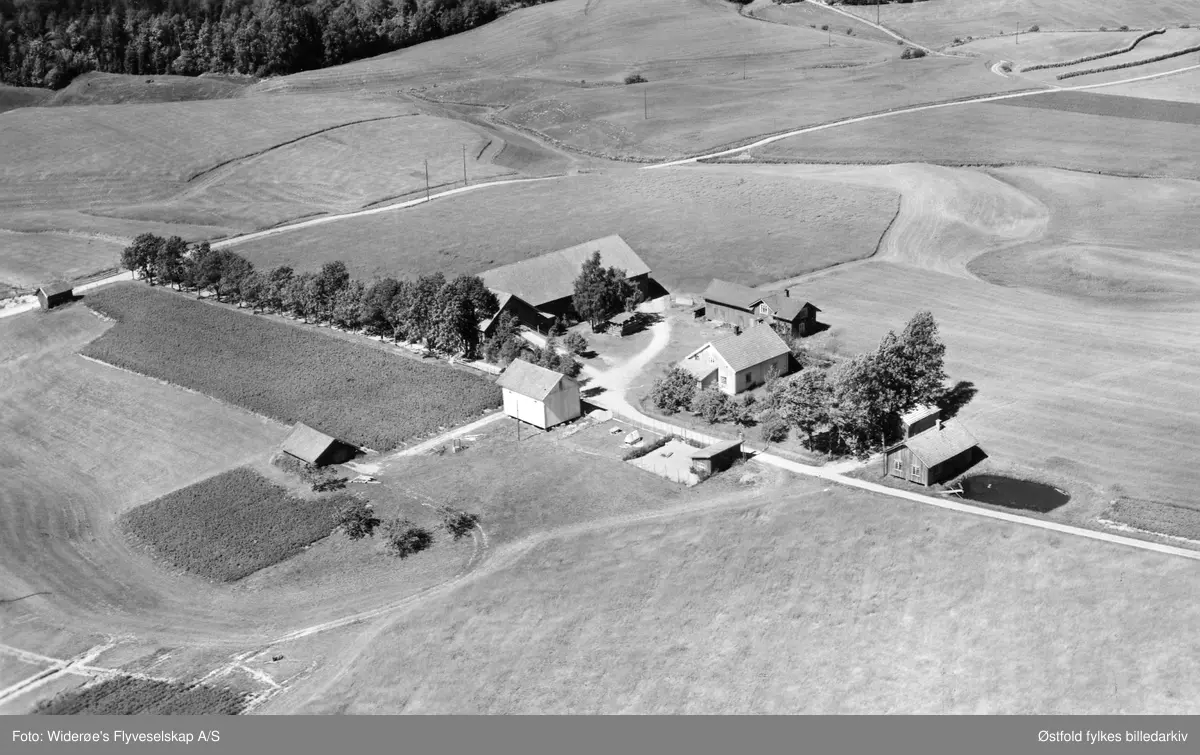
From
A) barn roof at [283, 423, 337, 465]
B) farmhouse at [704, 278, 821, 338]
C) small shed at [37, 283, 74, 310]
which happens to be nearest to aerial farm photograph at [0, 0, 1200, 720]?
farmhouse at [704, 278, 821, 338]

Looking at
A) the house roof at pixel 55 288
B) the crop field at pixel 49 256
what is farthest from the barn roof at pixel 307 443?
the crop field at pixel 49 256

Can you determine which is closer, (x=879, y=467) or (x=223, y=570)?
(x=223, y=570)

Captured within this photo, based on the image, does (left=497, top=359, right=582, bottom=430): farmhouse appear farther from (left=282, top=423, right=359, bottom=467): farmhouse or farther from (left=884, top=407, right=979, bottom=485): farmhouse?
(left=884, top=407, right=979, bottom=485): farmhouse

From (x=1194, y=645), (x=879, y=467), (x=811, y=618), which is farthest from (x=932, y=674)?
(x=879, y=467)

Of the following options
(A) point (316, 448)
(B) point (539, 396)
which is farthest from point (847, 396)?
(A) point (316, 448)

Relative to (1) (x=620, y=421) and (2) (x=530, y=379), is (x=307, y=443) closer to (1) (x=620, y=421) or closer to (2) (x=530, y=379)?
(2) (x=530, y=379)

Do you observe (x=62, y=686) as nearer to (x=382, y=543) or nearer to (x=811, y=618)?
(x=382, y=543)
